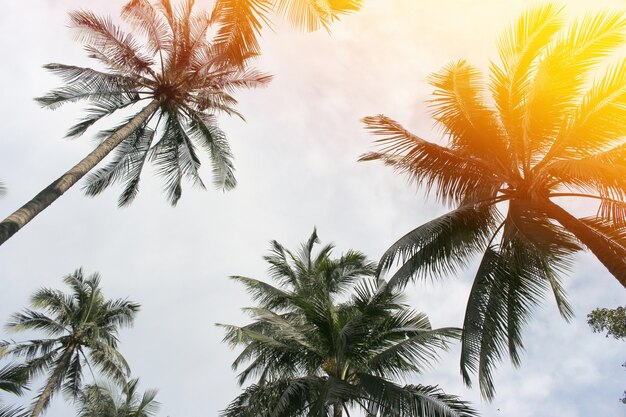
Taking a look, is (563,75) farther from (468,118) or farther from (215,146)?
(215,146)

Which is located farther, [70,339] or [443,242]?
[70,339]

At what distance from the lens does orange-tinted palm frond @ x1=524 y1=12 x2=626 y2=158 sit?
8.48 meters

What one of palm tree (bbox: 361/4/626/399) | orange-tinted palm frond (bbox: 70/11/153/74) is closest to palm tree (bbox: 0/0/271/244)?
orange-tinted palm frond (bbox: 70/11/153/74)

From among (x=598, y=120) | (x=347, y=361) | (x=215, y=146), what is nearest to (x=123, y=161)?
(x=215, y=146)

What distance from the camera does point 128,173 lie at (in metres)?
15.0

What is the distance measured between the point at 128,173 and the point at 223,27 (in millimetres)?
6525

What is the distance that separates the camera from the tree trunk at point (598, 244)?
6973mm

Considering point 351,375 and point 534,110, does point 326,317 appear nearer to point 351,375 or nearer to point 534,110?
point 351,375

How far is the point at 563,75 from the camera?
8992mm

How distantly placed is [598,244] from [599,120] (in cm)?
252

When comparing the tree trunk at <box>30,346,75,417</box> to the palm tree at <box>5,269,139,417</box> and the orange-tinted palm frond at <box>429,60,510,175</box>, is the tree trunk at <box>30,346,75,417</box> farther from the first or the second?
the orange-tinted palm frond at <box>429,60,510,175</box>

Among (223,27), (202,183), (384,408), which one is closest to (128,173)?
(202,183)

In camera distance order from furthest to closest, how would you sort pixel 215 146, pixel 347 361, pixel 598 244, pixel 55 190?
1. pixel 215 146
2. pixel 347 361
3. pixel 55 190
4. pixel 598 244

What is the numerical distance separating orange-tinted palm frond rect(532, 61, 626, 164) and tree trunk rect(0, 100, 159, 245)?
930cm
